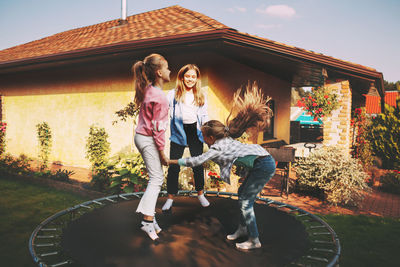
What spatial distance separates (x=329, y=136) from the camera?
6.02m

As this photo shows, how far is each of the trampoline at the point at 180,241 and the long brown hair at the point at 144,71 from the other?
1.22 meters

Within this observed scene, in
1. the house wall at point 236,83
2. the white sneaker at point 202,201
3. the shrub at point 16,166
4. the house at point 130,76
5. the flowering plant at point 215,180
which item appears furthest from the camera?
the shrub at point 16,166

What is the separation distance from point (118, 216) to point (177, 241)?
0.97 m

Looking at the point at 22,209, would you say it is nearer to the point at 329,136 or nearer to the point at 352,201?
the point at 352,201

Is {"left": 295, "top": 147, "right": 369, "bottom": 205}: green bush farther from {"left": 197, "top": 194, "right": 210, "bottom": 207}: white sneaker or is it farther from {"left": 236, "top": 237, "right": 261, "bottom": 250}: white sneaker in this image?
{"left": 236, "top": 237, "right": 261, "bottom": 250}: white sneaker

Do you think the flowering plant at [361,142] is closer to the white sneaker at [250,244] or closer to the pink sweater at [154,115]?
the white sneaker at [250,244]

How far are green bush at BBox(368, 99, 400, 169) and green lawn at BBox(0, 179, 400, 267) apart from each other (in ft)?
12.0

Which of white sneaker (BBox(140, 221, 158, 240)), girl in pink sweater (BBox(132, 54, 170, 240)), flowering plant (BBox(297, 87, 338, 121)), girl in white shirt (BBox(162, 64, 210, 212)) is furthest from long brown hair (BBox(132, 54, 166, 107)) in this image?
flowering plant (BBox(297, 87, 338, 121))

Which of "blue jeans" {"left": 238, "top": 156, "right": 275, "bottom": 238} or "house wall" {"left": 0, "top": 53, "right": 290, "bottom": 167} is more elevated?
"house wall" {"left": 0, "top": 53, "right": 290, "bottom": 167}

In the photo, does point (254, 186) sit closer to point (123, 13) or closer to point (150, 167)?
point (150, 167)

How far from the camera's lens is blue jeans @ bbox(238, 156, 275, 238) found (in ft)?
7.17

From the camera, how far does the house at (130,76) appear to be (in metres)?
5.41

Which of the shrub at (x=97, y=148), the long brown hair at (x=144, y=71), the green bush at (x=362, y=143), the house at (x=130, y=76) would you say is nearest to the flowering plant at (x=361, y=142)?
the green bush at (x=362, y=143)

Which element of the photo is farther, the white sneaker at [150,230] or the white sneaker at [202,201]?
Result: the white sneaker at [202,201]
